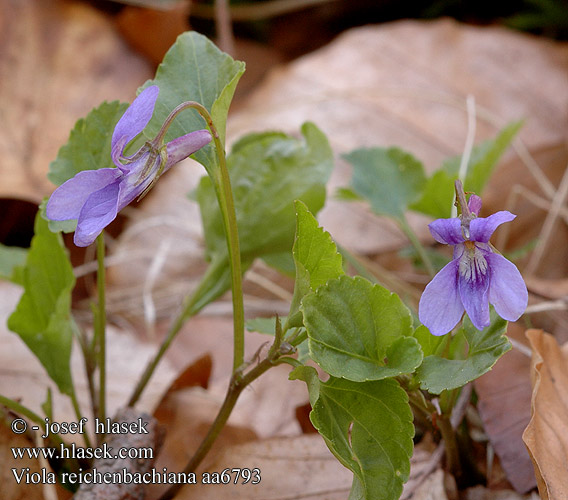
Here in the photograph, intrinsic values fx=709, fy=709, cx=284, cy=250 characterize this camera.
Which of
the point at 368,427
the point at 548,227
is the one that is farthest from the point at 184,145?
the point at 548,227

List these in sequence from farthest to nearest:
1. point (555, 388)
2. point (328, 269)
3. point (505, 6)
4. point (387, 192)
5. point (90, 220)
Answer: point (505, 6)
point (387, 192)
point (555, 388)
point (328, 269)
point (90, 220)

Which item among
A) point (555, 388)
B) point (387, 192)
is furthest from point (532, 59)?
point (555, 388)

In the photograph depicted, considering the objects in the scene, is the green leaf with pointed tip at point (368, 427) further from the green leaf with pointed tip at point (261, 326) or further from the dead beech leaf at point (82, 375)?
the dead beech leaf at point (82, 375)

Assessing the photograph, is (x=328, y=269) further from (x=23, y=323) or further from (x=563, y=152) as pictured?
(x=563, y=152)

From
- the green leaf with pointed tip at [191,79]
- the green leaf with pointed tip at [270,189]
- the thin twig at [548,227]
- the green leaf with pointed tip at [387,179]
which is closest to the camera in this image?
the green leaf with pointed tip at [191,79]

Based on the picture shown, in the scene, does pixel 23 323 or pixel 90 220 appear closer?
pixel 90 220

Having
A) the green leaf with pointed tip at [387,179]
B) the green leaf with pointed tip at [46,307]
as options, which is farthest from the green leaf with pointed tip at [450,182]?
the green leaf with pointed tip at [46,307]
